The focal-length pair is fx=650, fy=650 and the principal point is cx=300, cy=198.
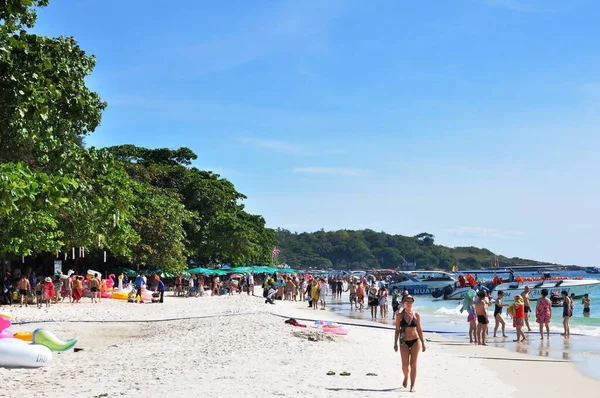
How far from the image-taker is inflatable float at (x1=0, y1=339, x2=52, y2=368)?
11.4 metres

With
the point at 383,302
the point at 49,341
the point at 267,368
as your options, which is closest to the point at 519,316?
the point at 383,302

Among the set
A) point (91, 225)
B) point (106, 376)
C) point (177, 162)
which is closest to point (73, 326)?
point (91, 225)

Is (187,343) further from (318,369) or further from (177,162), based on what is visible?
(177,162)

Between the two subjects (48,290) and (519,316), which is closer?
(519,316)

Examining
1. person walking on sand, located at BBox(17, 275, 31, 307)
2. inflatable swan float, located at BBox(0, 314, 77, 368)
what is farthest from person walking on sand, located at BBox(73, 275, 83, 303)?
inflatable swan float, located at BBox(0, 314, 77, 368)

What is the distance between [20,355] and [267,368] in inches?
173

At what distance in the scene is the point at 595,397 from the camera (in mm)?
10891

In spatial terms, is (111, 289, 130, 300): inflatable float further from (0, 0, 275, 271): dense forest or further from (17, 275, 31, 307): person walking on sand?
(17, 275, 31, 307): person walking on sand

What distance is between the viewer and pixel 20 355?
11469 mm

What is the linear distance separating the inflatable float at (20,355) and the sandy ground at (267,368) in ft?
0.81

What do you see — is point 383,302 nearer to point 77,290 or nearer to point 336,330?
point 336,330

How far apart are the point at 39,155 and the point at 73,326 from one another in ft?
21.9

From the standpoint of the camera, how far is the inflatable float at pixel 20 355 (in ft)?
37.6

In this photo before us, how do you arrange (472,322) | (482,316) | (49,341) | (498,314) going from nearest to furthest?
(49,341)
(482,316)
(472,322)
(498,314)
